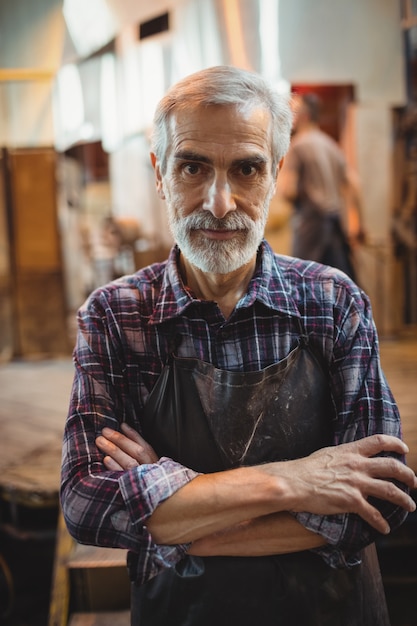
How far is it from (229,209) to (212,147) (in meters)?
0.16

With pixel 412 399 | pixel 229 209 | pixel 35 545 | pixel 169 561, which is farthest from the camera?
pixel 412 399

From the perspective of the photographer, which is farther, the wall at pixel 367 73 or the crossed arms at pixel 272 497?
the wall at pixel 367 73

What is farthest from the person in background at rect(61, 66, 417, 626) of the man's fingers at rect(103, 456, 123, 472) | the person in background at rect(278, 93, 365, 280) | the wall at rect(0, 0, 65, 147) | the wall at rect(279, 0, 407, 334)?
the wall at rect(0, 0, 65, 147)

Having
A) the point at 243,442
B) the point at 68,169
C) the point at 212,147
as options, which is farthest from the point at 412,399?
the point at 68,169

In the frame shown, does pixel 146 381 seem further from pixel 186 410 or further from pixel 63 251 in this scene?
pixel 63 251

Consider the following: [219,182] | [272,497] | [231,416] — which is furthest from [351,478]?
[219,182]

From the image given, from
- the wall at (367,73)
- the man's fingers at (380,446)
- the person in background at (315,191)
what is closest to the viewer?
the man's fingers at (380,446)

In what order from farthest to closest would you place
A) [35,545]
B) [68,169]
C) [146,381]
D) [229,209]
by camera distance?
[68,169] → [35,545] → [146,381] → [229,209]

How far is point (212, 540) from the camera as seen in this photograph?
136 cm

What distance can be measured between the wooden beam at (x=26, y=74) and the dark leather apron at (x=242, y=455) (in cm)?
460

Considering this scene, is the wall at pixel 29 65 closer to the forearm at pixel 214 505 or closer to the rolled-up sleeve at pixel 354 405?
the rolled-up sleeve at pixel 354 405

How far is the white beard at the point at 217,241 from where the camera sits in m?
1.47

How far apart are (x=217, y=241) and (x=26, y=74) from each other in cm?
460

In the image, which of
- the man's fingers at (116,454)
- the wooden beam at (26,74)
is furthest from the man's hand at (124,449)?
the wooden beam at (26,74)
